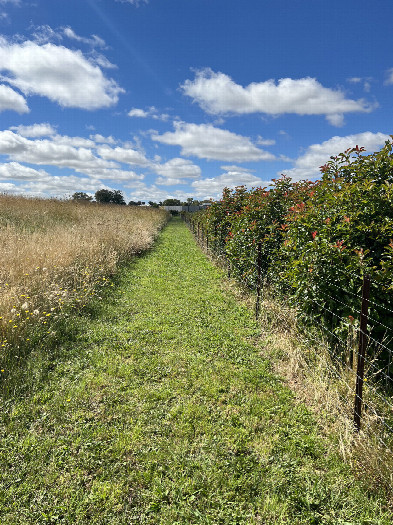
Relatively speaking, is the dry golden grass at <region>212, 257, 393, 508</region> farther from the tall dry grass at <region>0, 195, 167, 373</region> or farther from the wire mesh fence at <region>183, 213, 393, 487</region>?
the tall dry grass at <region>0, 195, 167, 373</region>

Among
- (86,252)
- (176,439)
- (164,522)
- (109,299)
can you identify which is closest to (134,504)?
(164,522)

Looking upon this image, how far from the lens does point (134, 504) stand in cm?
225

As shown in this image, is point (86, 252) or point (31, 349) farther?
point (86, 252)

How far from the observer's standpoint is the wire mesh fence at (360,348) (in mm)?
2672

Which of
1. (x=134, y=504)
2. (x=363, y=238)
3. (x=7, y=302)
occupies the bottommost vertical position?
(x=134, y=504)

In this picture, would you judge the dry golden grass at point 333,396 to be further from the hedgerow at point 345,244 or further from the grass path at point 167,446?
the hedgerow at point 345,244

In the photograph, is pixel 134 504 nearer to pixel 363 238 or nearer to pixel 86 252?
pixel 363 238

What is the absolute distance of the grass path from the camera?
2.21m

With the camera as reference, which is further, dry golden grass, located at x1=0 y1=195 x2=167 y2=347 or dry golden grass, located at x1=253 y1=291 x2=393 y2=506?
dry golden grass, located at x1=0 y1=195 x2=167 y2=347

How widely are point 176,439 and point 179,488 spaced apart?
1.64ft

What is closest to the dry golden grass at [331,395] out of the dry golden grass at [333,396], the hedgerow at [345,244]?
the dry golden grass at [333,396]

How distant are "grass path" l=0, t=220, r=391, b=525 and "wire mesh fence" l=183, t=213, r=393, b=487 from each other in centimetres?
48

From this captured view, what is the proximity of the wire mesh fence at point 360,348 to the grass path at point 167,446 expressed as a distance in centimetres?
48

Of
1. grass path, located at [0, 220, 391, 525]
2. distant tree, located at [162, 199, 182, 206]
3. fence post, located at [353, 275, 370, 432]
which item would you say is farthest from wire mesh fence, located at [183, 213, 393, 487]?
distant tree, located at [162, 199, 182, 206]
